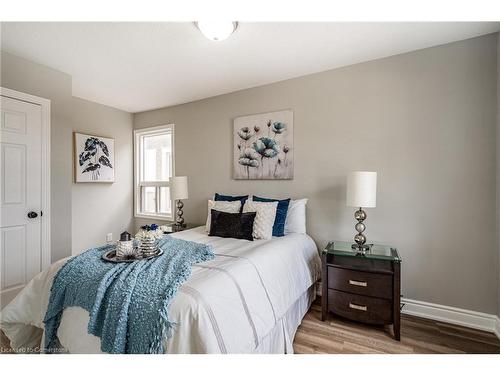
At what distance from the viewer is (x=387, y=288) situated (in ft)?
6.56

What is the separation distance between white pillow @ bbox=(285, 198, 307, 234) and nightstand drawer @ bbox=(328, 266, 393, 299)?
61 centimetres

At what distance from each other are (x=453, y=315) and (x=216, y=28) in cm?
310

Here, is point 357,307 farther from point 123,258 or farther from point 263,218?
point 123,258

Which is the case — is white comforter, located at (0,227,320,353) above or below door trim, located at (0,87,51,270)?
below

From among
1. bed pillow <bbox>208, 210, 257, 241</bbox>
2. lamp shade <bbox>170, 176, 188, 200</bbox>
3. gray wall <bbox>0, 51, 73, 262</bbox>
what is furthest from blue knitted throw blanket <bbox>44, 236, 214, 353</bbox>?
lamp shade <bbox>170, 176, 188, 200</bbox>

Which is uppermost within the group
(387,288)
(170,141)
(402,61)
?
(402,61)

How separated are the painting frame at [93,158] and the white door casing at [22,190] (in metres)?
0.93

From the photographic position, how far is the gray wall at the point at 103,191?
363 centimetres

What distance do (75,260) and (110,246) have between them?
→ 0.34 m

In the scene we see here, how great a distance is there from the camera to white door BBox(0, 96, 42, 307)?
238 cm

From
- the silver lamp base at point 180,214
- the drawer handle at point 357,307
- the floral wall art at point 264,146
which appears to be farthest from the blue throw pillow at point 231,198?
the drawer handle at point 357,307

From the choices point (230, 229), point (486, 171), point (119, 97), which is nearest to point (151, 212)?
point (119, 97)

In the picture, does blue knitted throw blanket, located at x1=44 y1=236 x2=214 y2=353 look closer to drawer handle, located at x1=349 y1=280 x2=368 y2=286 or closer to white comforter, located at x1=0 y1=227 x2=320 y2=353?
white comforter, located at x1=0 y1=227 x2=320 y2=353
